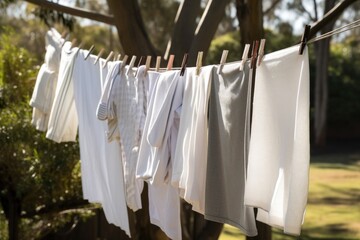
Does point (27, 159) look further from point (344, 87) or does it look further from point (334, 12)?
point (344, 87)

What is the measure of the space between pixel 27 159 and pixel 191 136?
3.49 m

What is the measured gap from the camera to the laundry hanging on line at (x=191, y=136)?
3.00m

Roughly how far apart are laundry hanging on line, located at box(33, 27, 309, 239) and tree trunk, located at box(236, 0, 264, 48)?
1.49 metres

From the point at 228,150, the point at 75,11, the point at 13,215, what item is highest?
the point at 75,11

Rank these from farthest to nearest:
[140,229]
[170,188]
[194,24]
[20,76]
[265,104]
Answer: [20,76] → [194,24] → [140,229] → [170,188] → [265,104]

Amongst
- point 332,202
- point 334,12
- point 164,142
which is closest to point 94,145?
point 164,142

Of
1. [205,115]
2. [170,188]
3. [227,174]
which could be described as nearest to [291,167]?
[227,174]

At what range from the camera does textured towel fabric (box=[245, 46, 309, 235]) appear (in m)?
2.85

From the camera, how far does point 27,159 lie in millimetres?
6734

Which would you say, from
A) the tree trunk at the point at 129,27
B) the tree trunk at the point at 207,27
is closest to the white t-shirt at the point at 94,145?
the tree trunk at the point at 129,27

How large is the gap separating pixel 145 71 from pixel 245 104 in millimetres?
1256

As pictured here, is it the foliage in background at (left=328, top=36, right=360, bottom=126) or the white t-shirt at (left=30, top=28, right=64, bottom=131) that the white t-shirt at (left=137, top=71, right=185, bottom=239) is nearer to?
the white t-shirt at (left=30, top=28, right=64, bottom=131)

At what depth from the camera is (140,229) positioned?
6004 mm

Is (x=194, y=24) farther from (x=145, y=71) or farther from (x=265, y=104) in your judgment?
(x=265, y=104)
